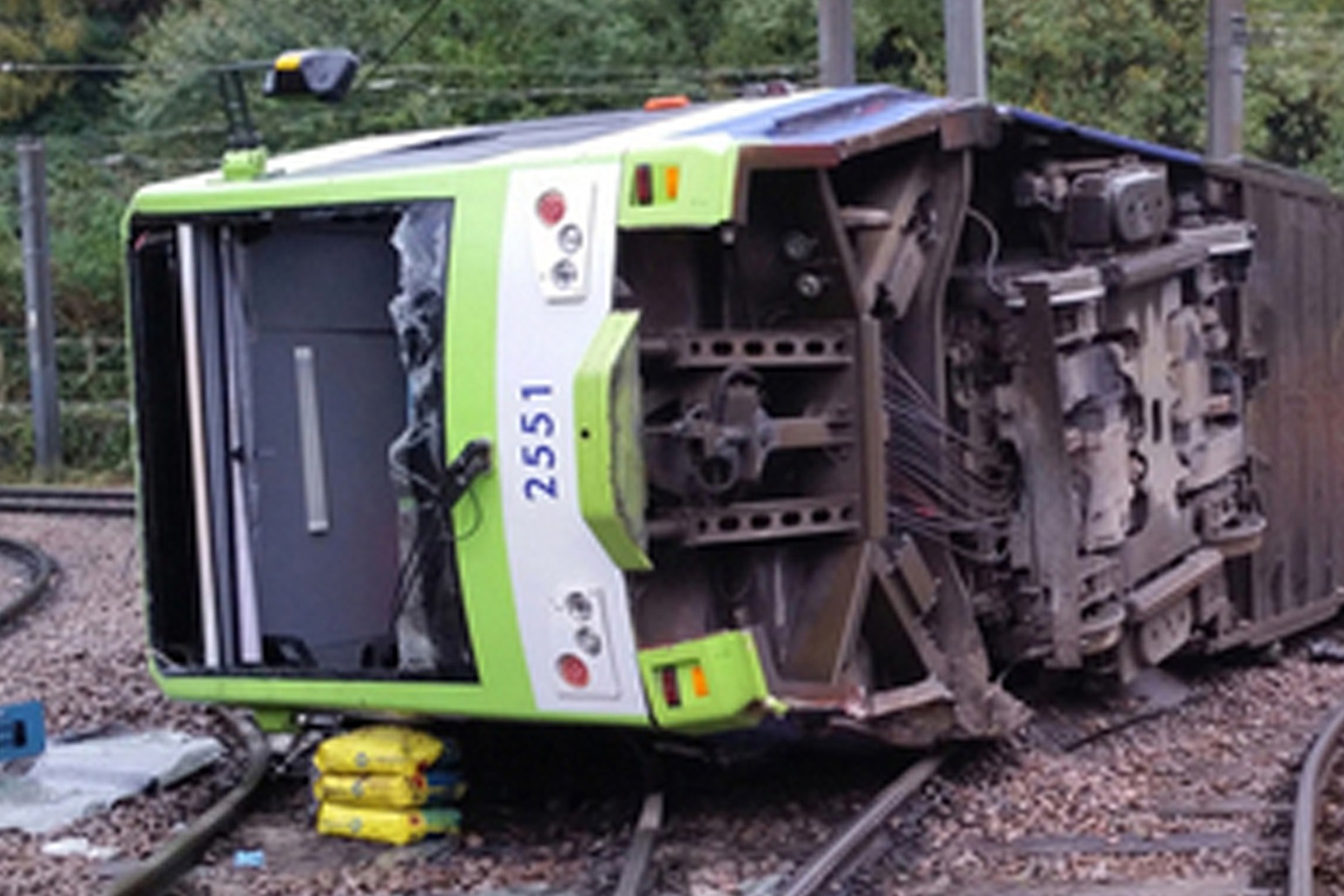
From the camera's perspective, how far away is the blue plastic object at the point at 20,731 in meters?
7.46

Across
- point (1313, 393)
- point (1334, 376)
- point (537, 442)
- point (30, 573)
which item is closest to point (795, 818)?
point (537, 442)

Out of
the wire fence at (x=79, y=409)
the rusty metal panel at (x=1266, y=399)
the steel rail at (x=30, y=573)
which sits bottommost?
the wire fence at (x=79, y=409)

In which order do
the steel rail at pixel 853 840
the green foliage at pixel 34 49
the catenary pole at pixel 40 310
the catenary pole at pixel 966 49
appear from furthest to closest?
the green foliage at pixel 34 49
the catenary pole at pixel 40 310
the catenary pole at pixel 966 49
the steel rail at pixel 853 840

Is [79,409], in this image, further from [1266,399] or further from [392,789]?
[392,789]

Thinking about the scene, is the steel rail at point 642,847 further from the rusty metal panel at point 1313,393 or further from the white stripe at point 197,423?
the rusty metal panel at point 1313,393

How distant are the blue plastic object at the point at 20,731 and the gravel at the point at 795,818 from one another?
30cm

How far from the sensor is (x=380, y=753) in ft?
23.8

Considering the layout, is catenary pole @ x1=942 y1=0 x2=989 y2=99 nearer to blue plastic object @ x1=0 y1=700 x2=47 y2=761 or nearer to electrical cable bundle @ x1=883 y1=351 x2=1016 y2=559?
electrical cable bundle @ x1=883 y1=351 x2=1016 y2=559

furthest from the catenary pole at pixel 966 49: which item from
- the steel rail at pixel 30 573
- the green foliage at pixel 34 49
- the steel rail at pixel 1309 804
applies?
the green foliage at pixel 34 49

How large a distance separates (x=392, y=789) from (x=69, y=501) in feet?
51.7

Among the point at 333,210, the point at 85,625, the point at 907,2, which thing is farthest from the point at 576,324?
the point at 907,2

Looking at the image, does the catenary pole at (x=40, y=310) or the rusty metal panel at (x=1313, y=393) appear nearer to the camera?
the rusty metal panel at (x=1313, y=393)

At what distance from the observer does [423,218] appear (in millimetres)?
6715

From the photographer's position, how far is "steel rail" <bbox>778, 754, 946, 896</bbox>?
6.09m
